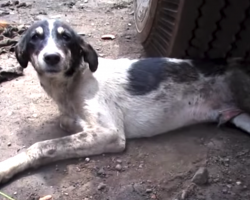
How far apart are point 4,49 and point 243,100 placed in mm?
2289

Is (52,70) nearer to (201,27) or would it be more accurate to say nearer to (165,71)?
(165,71)

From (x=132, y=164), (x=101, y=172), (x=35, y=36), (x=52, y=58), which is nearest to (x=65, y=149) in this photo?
(x=101, y=172)

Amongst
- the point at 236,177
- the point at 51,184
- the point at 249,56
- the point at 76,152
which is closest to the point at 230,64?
the point at 249,56

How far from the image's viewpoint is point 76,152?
3141 millimetres

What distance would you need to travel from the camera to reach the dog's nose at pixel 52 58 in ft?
10.4

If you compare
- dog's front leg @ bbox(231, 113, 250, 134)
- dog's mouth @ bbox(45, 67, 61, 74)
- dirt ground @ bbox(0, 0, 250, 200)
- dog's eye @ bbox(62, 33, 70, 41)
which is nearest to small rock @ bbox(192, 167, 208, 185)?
dirt ground @ bbox(0, 0, 250, 200)

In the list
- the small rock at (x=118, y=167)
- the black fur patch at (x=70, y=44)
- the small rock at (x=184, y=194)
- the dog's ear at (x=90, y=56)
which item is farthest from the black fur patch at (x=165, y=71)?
the small rock at (x=184, y=194)

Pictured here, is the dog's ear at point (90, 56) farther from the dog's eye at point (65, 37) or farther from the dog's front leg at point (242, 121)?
the dog's front leg at point (242, 121)

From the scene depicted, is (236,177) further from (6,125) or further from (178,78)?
(6,125)

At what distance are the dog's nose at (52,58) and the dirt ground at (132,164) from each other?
1.80ft

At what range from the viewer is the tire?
3.25m

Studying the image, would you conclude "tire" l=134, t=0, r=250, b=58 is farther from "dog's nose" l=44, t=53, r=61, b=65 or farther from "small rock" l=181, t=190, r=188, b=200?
"small rock" l=181, t=190, r=188, b=200

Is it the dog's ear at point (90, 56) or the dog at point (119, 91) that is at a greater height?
the dog's ear at point (90, 56)

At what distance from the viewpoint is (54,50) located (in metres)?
3.19
